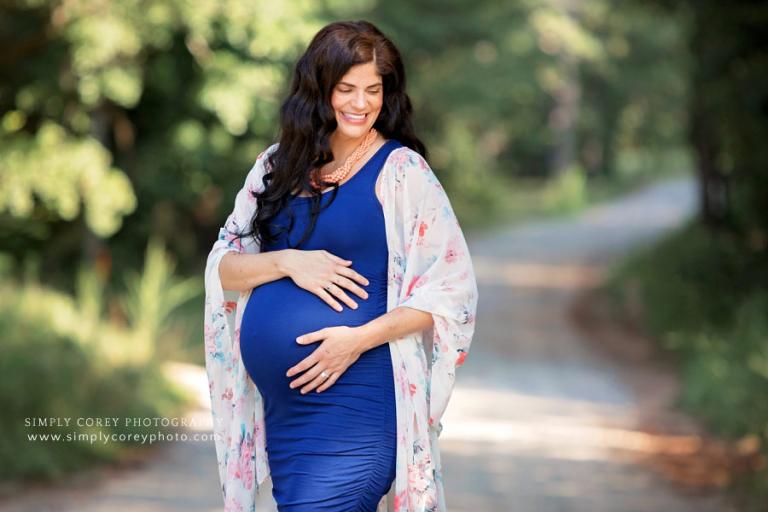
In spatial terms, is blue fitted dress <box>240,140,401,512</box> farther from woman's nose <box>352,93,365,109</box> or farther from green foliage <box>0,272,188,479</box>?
green foliage <box>0,272,188,479</box>

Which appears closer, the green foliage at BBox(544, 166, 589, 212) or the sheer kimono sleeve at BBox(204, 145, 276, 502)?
the sheer kimono sleeve at BBox(204, 145, 276, 502)

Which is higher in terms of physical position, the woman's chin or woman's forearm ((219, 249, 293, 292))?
the woman's chin

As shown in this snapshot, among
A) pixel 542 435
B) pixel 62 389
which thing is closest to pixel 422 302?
pixel 62 389

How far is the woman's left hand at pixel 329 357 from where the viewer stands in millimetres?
3156

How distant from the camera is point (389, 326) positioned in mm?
3170

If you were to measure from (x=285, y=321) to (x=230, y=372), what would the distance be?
11.6 inches

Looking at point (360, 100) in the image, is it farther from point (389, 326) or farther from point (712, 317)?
point (712, 317)

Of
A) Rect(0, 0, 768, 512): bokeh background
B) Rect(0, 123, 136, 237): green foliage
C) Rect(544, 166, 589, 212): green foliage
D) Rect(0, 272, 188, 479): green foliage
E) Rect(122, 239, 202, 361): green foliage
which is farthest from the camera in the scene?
Rect(544, 166, 589, 212): green foliage

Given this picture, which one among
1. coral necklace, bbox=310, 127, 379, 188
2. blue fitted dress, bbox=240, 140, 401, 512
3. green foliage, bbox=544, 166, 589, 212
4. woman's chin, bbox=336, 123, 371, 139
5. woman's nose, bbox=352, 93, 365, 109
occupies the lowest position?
green foliage, bbox=544, 166, 589, 212

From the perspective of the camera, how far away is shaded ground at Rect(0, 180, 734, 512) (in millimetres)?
7121

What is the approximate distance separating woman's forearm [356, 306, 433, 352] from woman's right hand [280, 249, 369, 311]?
9 centimetres

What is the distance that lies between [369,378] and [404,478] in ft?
0.88

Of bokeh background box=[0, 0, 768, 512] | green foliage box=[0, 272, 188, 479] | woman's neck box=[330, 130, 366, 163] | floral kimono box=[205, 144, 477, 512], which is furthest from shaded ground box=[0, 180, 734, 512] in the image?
woman's neck box=[330, 130, 366, 163]

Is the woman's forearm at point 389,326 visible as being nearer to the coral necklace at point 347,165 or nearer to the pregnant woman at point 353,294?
the pregnant woman at point 353,294
